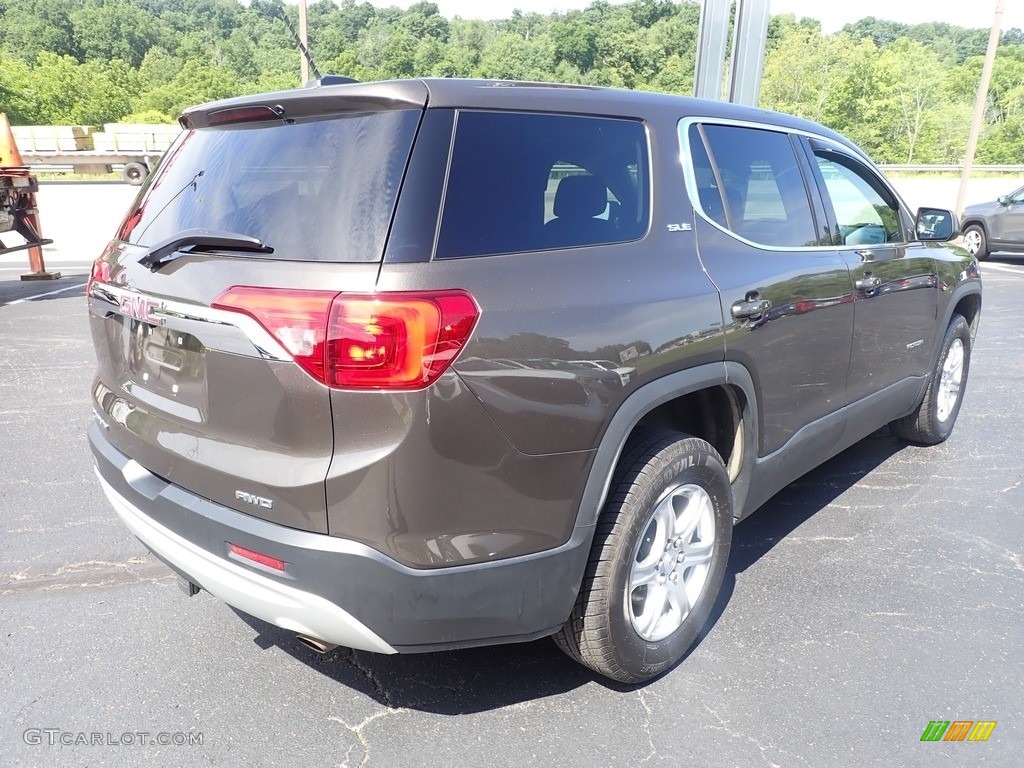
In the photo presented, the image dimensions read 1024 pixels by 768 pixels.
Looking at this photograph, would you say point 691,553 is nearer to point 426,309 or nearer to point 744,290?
point 744,290

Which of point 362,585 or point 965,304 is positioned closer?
point 362,585

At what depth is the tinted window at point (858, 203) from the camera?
349 cm

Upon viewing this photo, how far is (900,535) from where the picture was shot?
12.0 feet

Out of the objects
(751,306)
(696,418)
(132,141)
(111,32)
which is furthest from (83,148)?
(111,32)

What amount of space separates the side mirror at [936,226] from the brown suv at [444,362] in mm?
1760

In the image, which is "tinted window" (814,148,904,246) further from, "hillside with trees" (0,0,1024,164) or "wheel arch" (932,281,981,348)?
"hillside with trees" (0,0,1024,164)

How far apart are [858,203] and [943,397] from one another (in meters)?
1.71

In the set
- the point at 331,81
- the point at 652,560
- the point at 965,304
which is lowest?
the point at 652,560

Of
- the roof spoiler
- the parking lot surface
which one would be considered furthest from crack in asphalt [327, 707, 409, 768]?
the roof spoiler

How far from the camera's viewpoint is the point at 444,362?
72.8 inches

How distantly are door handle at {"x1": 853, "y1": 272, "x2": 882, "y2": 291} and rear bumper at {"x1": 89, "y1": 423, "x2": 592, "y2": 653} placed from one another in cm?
197

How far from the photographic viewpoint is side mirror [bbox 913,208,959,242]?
4086 millimetres

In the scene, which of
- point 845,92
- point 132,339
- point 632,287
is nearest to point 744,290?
point 632,287

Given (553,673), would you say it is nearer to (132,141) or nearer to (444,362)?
(444,362)
